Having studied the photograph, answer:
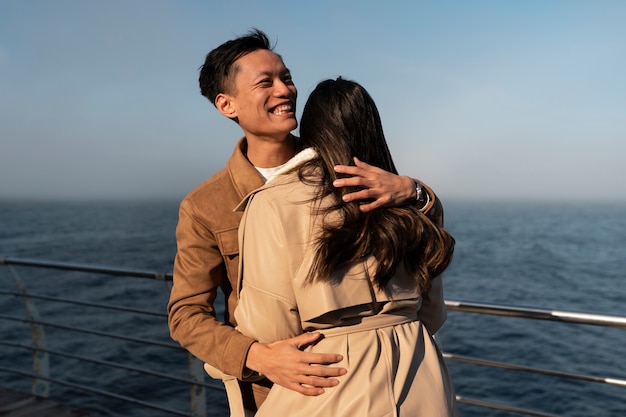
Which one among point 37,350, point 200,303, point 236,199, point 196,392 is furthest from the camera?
point 37,350

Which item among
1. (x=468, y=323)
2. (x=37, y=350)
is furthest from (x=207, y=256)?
(x=468, y=323)

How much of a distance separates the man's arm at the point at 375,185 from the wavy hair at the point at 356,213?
2 cm

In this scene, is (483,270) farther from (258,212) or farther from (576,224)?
(576,224)

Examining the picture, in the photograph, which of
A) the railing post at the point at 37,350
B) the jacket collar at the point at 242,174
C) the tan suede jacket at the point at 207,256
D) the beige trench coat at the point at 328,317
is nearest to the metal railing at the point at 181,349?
the railing post at the point at 37,350

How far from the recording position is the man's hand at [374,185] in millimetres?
1175

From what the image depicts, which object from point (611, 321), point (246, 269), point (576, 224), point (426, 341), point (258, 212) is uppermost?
point (258, 212)

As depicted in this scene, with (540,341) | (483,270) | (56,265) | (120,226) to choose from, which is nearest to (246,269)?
(56,265)

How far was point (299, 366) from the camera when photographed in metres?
1.16

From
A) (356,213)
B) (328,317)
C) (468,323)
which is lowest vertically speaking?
(468,323)

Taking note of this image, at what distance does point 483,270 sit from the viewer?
3719 cm

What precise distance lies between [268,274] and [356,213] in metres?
0.23

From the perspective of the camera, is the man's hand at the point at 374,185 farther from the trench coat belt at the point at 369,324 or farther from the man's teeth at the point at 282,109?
the man's teeth at the point at 282,109

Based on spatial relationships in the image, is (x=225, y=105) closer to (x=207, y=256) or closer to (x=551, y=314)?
(x=207, y=256)

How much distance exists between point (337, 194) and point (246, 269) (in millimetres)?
265
